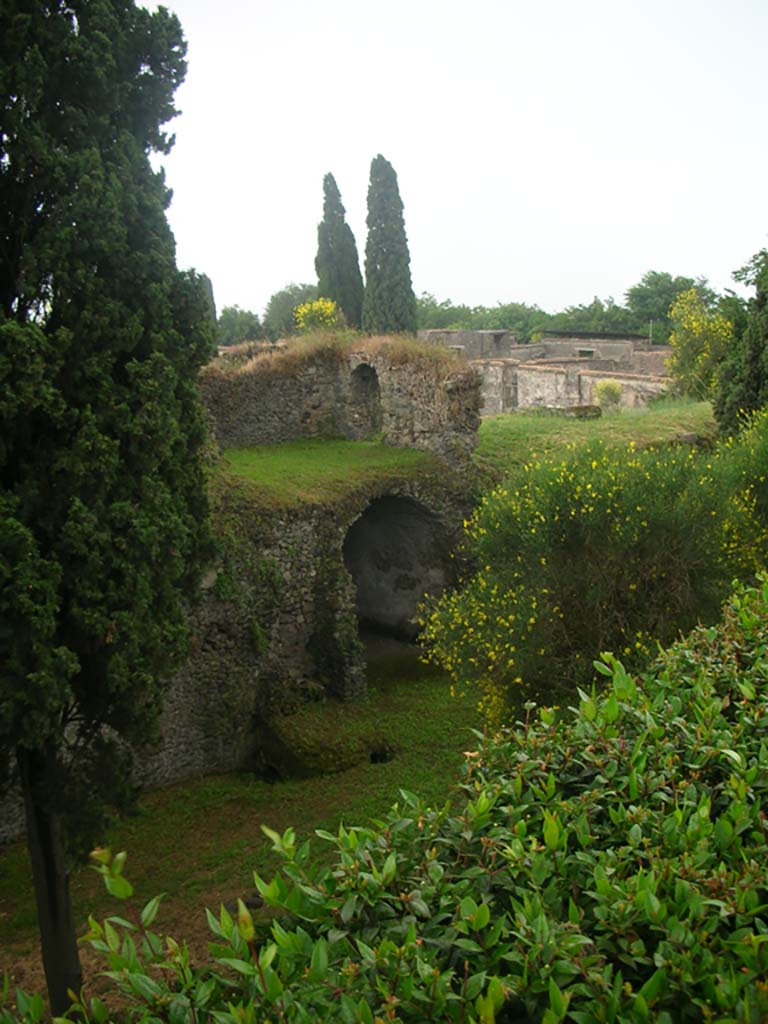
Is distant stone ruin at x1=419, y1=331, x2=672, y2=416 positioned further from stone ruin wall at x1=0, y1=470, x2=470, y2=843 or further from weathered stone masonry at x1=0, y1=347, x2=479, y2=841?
stone ruin wall at x1=0, y1=470, x2=470, y2=843

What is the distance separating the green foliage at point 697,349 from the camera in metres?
30.4

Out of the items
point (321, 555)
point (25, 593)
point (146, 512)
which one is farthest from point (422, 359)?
point (25, 593)

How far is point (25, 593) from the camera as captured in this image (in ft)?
25.5

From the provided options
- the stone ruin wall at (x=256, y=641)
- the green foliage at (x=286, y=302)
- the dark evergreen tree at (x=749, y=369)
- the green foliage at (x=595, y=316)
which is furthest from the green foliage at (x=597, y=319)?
the stone ruin wall at (x=256, y=641)

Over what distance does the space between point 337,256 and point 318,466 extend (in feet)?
60.5

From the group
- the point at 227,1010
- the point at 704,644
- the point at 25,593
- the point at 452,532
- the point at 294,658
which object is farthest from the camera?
the point at 452,532

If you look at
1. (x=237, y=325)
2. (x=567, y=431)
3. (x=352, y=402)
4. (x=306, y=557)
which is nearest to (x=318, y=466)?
(x=306, y=557)

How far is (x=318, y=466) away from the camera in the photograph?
18844 mm

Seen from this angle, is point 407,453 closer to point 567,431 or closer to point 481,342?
point 567,431

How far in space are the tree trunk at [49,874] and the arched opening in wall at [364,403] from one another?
1402 cm

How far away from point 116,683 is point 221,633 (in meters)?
6.35

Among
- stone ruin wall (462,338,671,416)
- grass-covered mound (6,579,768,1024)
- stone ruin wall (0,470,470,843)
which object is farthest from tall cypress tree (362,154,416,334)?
grass-covered mound (6,579,768,1024)

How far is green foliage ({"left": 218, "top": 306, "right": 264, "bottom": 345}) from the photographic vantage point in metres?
47.0

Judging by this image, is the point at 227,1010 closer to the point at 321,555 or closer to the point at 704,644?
the point at 704,644
